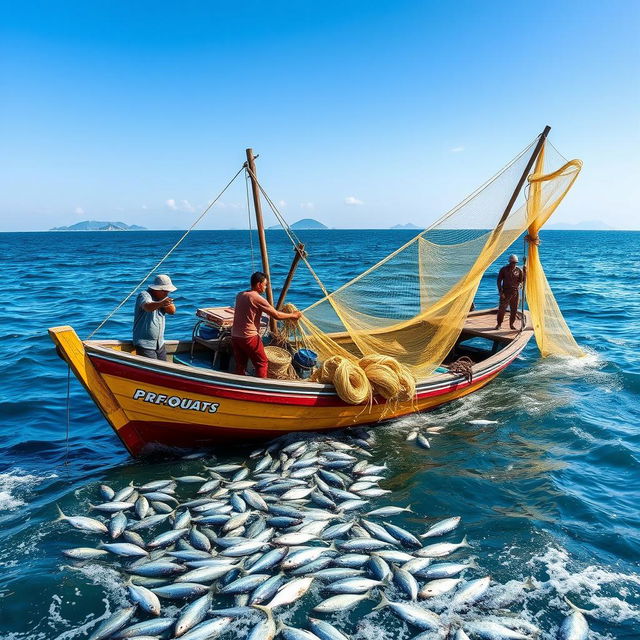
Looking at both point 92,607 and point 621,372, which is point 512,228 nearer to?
point 621,372

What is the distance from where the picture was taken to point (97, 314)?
2272cm

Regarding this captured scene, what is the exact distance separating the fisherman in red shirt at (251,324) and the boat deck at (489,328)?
6.76 meters

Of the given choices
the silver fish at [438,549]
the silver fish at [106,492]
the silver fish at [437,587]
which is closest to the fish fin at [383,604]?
the silver fish at [437,587]

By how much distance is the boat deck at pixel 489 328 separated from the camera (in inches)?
532

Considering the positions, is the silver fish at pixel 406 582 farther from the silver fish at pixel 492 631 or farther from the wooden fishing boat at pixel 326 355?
the wooden fishing boat at pixel 326 355

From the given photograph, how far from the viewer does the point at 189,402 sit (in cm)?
791

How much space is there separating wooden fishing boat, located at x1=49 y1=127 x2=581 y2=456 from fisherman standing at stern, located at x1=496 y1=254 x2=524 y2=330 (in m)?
0.35

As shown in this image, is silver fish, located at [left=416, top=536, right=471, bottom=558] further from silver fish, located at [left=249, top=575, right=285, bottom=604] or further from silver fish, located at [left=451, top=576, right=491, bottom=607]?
silver fish, located at [left=249, top=575, right=285, bottom=604]

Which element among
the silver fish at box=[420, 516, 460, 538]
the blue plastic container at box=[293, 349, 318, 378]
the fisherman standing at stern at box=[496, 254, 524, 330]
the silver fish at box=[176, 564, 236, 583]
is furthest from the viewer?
the fisherman standing at stern at box=[496, 254, 524, 330]

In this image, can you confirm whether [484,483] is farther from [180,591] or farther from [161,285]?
[161,285]

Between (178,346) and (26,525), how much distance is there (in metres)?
4.71

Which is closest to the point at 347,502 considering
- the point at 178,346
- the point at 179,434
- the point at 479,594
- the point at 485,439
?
the point at 479,594

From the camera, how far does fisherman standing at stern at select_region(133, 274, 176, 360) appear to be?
326 inches

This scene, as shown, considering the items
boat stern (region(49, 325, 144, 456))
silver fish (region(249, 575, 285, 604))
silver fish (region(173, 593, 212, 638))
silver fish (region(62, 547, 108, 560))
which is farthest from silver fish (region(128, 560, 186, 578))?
boat stern (region(49, 325, 144, 456))
